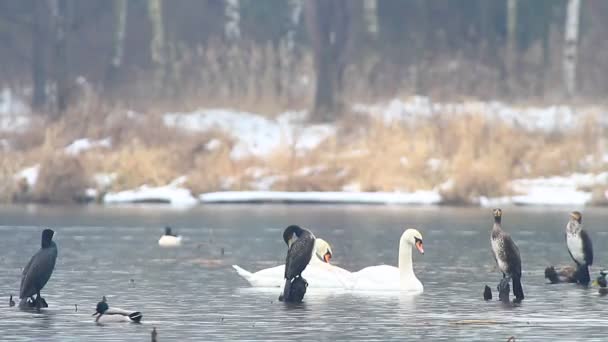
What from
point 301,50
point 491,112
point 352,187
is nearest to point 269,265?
point 352,187

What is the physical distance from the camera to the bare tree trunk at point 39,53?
54.0 metres

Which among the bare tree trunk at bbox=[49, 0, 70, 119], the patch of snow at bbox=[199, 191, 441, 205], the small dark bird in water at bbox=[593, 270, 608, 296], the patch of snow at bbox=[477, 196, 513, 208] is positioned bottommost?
the small dark bird in water at bbox=[593, 270, 608, 296]

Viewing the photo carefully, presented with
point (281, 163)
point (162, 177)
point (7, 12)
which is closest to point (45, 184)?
point (162, 177)

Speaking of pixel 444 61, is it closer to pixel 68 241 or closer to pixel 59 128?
pixel 59 128

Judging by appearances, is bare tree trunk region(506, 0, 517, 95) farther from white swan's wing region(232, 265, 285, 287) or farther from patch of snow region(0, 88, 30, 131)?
white swan's wing region(232, 265, 285, 287)

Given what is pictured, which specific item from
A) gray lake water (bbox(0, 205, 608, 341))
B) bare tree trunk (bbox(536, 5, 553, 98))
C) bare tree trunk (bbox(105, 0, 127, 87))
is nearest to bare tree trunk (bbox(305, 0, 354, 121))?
bare tree trunk (bbox(536, 5, 553, 98))

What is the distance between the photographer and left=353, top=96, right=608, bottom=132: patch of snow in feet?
163

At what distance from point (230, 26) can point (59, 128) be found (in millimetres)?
11376

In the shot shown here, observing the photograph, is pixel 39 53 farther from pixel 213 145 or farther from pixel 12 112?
pixel 213 145

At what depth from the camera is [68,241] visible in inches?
1313

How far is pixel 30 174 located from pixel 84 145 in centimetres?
314

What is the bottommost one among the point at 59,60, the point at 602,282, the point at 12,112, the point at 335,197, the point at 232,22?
the point at 602,282

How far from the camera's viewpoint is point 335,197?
150ft

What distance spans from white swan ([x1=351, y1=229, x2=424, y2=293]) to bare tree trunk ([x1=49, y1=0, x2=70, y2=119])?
27632mm
